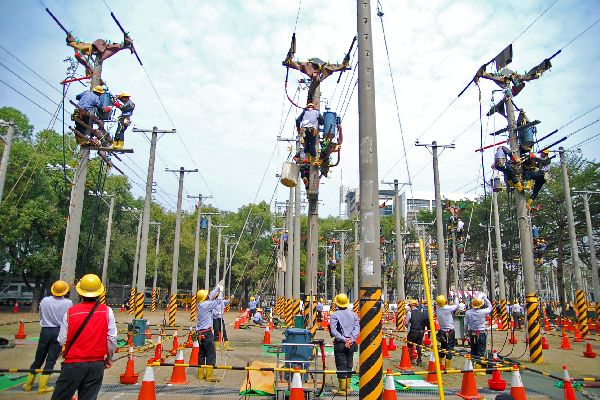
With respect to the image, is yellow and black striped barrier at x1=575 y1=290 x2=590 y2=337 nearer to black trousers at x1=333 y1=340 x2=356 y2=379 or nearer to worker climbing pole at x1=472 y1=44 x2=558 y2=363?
worker climbing pole at x1=472 y1=44 x2=558 y2=363

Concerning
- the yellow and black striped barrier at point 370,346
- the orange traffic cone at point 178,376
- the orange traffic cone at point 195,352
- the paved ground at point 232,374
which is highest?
the yellow and black striped barrier at point 370,346

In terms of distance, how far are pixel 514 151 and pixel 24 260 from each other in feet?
119

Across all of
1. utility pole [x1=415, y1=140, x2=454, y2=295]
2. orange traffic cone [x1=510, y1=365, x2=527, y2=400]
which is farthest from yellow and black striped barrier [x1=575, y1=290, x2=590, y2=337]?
orange traffic cone [x1=510, y1=365, x2=527, y2=400]

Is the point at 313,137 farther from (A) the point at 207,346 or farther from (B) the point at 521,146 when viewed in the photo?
(B) the point at 521,146

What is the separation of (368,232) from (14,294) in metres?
54.4

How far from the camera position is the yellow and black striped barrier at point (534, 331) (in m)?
13.7

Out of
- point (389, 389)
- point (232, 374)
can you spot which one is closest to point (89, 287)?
point (389, 389)

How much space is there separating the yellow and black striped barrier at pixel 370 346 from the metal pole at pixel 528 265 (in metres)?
10.1

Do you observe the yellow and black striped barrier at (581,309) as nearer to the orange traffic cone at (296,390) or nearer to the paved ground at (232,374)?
the paved ground at (232,374)

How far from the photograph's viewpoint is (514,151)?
1540cm

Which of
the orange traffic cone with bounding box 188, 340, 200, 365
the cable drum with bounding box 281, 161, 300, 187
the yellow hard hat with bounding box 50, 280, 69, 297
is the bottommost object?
the orange traffic cone with bounding box 188, 340, 200, 365

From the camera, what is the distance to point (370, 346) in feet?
20.3

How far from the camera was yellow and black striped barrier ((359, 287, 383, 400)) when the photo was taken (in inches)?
237

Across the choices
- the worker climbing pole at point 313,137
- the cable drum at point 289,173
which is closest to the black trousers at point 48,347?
the cable drum at point 289,173
